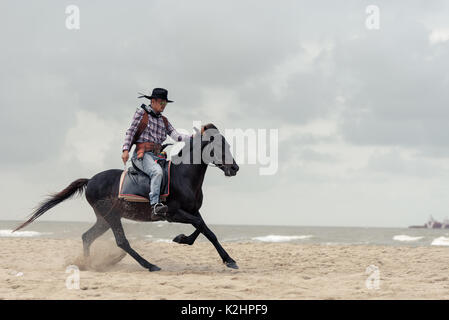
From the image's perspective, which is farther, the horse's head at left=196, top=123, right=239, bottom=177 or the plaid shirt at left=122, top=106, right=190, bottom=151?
the plaid shirt at left=122, top=106, right=190, bottom=151

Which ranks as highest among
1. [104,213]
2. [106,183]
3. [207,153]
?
[207,153]

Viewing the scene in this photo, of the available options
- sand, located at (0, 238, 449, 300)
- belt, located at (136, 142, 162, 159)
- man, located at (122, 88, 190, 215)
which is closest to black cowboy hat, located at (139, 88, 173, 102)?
man, located at (122, 88, 190, 215)

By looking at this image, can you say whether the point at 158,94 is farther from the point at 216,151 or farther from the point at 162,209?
the point at 162,209

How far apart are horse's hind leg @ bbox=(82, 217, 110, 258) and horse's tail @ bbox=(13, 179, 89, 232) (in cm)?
83

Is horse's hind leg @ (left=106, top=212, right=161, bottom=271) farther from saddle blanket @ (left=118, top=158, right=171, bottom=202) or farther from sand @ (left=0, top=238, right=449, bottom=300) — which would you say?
saddle blanket @ (left=118, top=158, right=171, bottom=202)

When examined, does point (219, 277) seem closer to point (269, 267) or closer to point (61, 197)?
point (269, 267)

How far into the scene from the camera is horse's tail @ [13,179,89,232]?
881 cm

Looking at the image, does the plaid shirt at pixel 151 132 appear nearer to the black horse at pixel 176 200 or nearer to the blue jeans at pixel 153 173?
the blue jeans at pixel 153 173

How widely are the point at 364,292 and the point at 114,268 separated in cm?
485

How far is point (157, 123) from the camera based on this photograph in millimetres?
8148

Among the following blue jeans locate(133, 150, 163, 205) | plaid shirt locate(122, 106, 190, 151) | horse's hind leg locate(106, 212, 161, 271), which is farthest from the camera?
horse's hind leg locate(106, 212, 161, 271)

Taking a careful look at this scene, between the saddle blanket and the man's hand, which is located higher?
the man's hand

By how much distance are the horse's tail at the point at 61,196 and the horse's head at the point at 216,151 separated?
2.58 meters
